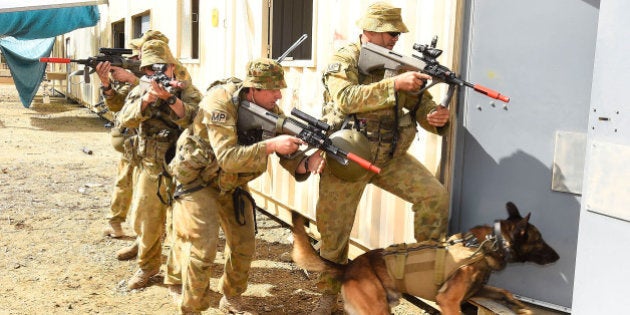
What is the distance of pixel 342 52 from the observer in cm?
430

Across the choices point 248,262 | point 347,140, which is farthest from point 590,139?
point 248,262

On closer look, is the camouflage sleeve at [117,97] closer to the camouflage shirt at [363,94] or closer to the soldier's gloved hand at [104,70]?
the soldier's gloved hand at [104,70]

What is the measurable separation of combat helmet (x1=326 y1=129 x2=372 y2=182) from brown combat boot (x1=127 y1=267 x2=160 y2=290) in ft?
7.10

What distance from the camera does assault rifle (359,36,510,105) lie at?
3.92 meters

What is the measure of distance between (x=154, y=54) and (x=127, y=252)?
81.0 inches

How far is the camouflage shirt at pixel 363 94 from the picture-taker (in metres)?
4.04

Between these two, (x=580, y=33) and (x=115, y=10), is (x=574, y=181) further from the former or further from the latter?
(x=115, y=10)

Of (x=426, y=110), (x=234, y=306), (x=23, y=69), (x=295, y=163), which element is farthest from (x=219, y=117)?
(x=23, y=69)

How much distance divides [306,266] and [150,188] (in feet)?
6.64

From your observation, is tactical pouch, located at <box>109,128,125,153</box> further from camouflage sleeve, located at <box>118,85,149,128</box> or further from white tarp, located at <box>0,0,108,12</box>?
white tarp, located at <box>0,0,108,12</box>

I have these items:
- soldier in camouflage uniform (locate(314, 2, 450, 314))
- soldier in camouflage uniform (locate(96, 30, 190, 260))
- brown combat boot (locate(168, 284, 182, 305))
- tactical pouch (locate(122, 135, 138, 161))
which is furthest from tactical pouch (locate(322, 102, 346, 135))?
soldier in camouflage uniform (locate(96, 30, 190, 260))

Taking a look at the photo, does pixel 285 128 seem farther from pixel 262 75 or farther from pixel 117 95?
pixel 117 95

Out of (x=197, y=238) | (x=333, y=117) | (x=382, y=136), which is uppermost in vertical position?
(x=333, y=117)

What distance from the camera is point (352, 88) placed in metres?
4.11
